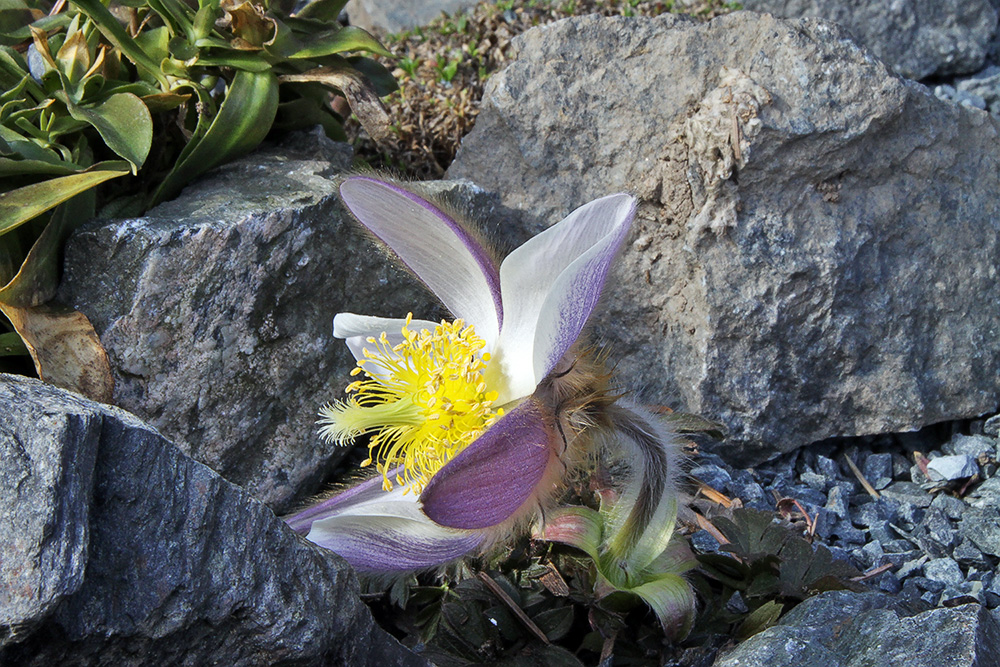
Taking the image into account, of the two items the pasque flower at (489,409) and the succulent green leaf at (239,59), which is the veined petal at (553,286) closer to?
the pasque flower at (489,409)

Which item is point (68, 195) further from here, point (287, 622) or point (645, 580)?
point (645, 580)

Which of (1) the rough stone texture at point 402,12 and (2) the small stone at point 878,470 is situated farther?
(1) the rough stone texture at point 402,12

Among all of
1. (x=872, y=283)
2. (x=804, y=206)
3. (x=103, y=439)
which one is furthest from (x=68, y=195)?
(x=872, y=283)

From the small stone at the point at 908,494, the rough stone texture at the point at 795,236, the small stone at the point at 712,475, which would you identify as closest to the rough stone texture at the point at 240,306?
the rough stone texture at the point at 795,236

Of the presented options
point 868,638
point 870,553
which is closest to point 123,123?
point 868,638

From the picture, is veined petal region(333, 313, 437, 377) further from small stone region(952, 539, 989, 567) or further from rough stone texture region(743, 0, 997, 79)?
rough stone texture region(743, 0, 997, 79)

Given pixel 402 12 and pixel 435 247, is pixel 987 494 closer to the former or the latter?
pixel 435 247
